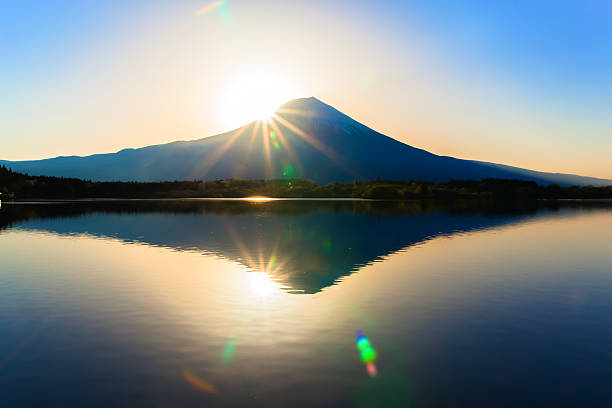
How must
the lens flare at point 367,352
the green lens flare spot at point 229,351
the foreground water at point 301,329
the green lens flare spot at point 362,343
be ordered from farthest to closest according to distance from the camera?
the green lens flare spot at point 362,343
the green lens flare spot at point 229,351
the lens flare at point 367,352
the foreground water at point 301,329

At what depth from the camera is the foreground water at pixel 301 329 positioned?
11.6 m

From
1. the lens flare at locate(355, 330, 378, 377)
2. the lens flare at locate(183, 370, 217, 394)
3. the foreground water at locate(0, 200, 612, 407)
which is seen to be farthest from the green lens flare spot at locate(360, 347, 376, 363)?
the lens flare at locate(183, 370, 217, 394)

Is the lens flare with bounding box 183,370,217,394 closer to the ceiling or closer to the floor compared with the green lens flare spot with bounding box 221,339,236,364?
closer to the ceiling

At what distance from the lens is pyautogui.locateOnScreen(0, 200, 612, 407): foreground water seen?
38.1 feet

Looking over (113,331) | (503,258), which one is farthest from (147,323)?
(503,258)

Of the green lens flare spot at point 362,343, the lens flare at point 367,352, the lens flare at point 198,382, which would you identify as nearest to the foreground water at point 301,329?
the lens flare at point 198,382

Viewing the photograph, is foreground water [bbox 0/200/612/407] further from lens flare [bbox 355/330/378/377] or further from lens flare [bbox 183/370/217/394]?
lens flare [bbox 355/330/378/377]

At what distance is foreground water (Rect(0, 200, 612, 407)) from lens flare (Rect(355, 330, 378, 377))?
213 mm

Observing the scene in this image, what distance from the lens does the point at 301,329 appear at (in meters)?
16.6

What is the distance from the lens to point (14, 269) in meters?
29.7

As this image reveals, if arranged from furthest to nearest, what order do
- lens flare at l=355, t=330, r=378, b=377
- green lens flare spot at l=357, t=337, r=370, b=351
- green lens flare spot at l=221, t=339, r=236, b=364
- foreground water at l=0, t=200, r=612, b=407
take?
green lens flare spot at l=357, t=337, r=370, b=351 < green lens flare spot at l=221, t=339, r=236, b=364 < lens flare at l=355, t=330, r=378, b=377 < foreground water at l=0, t=200, r=612, b=407

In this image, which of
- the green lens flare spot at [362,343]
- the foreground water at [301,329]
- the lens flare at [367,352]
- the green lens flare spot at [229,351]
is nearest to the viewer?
the foreground water at [301,329]

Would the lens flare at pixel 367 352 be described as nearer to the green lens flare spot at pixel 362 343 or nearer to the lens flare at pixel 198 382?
the green lens flare spot at pixel 362 343

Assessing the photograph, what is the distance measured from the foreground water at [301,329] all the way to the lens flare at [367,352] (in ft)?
0.70
